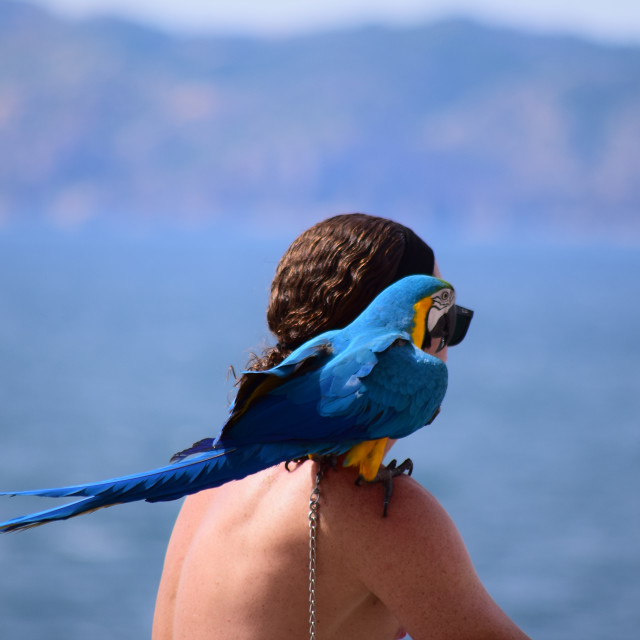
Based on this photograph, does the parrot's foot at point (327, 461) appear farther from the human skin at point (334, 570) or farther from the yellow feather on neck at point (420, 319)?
the yellow feather on neck at point (420, 319)

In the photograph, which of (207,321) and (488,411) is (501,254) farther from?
(488,411)

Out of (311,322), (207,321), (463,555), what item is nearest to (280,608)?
(463,555)

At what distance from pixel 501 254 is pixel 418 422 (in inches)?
875

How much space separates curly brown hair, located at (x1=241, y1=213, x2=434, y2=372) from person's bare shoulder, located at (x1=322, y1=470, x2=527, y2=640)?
0.26 meters

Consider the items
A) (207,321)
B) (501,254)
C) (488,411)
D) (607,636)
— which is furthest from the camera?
(501,254)

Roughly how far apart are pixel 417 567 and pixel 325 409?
21cm

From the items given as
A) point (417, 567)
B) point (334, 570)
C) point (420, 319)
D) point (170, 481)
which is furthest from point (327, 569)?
point (420, 319)

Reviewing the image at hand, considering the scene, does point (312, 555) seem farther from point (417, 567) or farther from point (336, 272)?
point (336, 272)

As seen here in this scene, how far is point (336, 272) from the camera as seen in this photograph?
116cm

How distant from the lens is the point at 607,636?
3553 millimetres

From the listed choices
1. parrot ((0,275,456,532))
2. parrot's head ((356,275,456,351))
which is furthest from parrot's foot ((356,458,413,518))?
parrot's head ((356,275,456,351))

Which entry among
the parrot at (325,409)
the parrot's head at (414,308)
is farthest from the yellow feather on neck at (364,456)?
the parrot's head at (414,308)

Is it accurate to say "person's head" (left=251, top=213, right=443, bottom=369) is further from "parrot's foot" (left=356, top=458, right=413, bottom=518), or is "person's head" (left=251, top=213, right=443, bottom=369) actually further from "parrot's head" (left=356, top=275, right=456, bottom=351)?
"parrot's foot" (left=356, top=458, right=413, bottom=518)

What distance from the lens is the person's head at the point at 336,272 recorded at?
1164 mm
